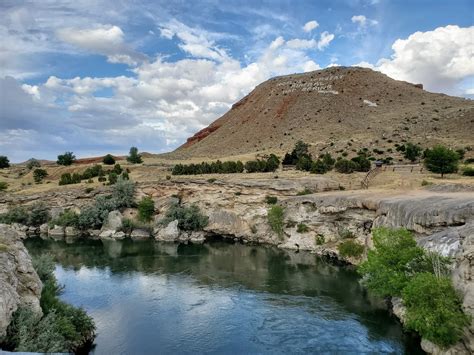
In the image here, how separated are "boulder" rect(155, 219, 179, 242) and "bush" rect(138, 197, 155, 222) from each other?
4.25m

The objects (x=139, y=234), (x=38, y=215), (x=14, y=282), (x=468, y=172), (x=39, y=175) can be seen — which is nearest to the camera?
(x=14, y=282)

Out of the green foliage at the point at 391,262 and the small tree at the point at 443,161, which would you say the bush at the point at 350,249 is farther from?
the small tree at the point at 443,161

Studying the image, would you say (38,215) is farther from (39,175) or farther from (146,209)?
(39,175)

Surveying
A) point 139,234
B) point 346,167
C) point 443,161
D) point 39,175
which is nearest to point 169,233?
point 139,234

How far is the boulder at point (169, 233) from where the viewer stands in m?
52.9

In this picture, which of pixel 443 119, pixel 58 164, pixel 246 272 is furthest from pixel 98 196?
pixel 443 119

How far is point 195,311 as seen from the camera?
1049 inches

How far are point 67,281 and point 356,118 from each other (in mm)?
75883

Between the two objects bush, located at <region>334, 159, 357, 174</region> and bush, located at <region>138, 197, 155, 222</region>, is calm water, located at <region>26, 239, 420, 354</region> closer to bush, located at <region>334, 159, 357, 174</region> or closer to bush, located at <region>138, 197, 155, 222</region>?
bush, located at <region>138, 197, 155, 222</region>

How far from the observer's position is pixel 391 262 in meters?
23.5

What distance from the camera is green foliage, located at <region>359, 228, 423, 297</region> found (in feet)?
73.3

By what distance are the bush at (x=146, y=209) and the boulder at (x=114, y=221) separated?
9.10 feet

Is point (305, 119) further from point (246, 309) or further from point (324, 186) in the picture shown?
point (246, 309)

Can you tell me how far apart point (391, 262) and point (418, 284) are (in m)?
4.51
